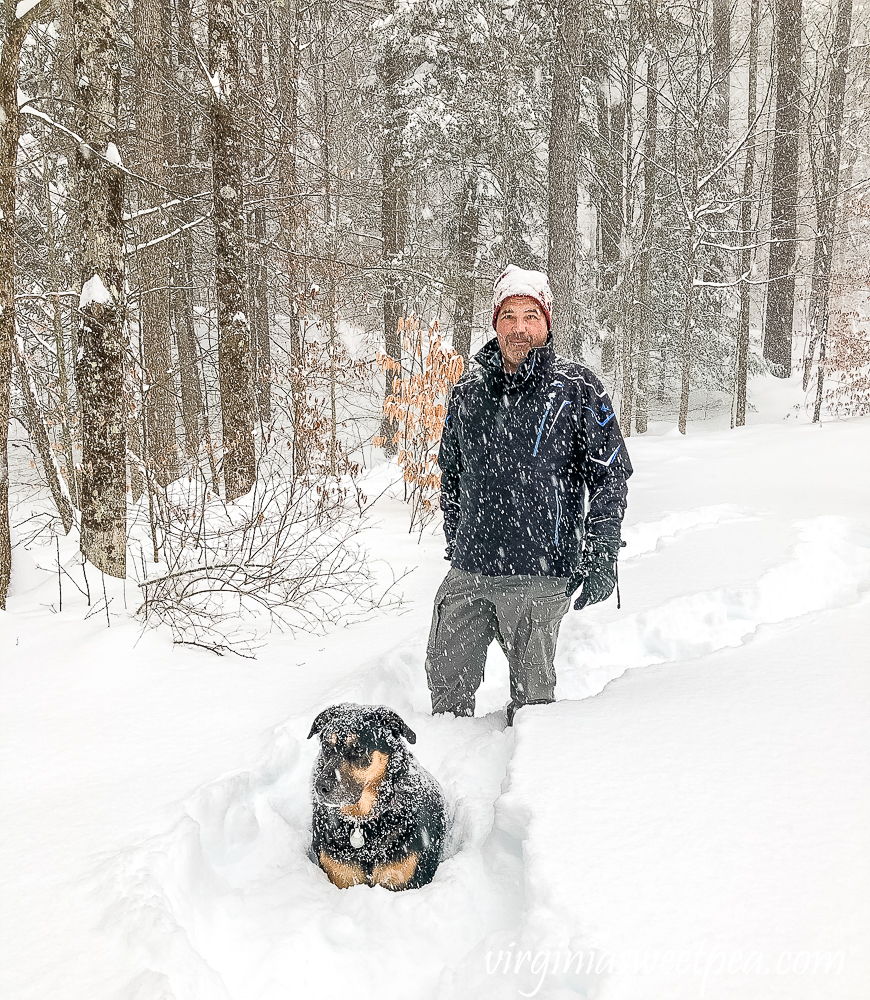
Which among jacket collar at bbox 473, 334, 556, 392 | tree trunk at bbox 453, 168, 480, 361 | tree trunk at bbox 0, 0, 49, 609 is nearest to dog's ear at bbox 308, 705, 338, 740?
jacket collar at bbox 473, 334, 556, 392

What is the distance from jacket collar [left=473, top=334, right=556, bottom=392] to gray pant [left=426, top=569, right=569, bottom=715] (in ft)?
2.73

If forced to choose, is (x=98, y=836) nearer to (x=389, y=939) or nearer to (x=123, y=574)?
(x=389, y=939)

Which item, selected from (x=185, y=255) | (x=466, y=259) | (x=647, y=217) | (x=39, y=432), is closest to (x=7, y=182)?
(x=39, y=432)

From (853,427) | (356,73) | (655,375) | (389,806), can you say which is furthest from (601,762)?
(655,375)

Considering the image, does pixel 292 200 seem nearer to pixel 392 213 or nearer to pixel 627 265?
pixel 392 213

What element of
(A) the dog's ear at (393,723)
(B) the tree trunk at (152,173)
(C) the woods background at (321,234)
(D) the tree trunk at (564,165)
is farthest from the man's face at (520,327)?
(B) the tree trunk at (152,173)

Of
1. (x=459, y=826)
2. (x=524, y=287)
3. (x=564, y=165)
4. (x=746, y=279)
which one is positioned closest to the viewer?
(x=459, y=826)

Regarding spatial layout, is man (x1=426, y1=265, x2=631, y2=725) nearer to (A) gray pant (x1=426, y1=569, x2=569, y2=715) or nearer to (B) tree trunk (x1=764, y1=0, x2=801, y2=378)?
(A) gray pant (x1=426, y1=569, x2=569, y2=715)

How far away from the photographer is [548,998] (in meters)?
1.71

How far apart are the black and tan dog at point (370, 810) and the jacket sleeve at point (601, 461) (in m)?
1.20

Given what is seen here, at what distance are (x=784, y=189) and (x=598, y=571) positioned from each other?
15948 millimetres

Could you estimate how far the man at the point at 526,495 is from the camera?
2854 mm

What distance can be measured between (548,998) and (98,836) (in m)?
1.58

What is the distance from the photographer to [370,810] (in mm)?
2367
